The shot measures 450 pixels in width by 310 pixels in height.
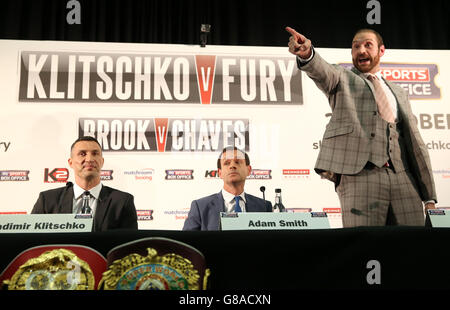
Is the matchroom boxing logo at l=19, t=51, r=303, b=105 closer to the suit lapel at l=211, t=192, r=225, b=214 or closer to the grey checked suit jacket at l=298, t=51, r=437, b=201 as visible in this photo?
the suit lapel at l=211, t=192, r=225, b=214

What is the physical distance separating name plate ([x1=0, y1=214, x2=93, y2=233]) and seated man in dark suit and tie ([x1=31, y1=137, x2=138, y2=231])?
0.95 m

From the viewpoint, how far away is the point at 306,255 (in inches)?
52.4

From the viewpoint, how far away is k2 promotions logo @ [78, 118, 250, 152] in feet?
12.3

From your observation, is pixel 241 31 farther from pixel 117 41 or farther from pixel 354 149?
pixel 354 149

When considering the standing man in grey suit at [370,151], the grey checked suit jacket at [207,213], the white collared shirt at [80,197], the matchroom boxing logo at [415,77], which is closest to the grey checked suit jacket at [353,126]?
the standing man in grey suit at [370,151]

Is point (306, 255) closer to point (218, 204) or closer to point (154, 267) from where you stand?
point (154, 267)

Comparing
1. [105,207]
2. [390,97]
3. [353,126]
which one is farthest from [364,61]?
[105,207]

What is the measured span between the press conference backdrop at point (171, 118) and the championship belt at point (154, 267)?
2491mm

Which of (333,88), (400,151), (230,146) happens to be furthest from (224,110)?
(400,151)

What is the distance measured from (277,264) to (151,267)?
35 cm

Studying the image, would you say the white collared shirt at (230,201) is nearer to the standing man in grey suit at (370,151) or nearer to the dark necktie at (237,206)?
the dark necktie at (237,206)

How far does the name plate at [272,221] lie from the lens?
1505 mm

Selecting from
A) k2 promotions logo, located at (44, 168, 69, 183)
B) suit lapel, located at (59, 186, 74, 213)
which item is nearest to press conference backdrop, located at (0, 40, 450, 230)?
k2 promotions logo, located at (44, 168, 69, 183)
